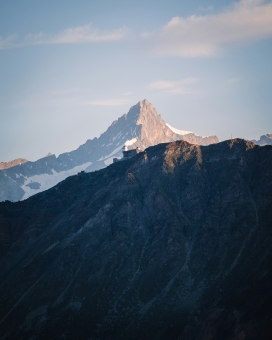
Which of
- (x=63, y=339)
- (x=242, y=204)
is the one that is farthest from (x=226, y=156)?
(x=63, y=339)

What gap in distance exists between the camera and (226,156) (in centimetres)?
18175

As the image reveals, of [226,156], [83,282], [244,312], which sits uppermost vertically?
[226,156]

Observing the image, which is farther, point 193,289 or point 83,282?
point 83,282

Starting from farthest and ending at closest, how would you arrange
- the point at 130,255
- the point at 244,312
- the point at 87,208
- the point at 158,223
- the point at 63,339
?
the point at 87,208 < the point at 158,223 < the point at 130,255 < the point at 63,339 < the point at 244,312

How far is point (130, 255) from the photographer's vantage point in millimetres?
153000

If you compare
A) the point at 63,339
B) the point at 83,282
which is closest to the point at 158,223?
the point at 83,282

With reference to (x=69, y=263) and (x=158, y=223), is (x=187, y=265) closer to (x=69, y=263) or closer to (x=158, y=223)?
(x=158, y=223)

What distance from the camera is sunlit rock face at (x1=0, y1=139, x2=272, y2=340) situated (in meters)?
119

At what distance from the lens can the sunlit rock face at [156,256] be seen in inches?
4697

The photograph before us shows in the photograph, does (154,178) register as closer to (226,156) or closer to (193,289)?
(226,156)

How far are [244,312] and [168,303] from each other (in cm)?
2929

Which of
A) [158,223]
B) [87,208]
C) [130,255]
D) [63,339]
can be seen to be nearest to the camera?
[63,339]

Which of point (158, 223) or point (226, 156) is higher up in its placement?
point (226, 156)

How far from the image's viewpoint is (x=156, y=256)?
149 metres
